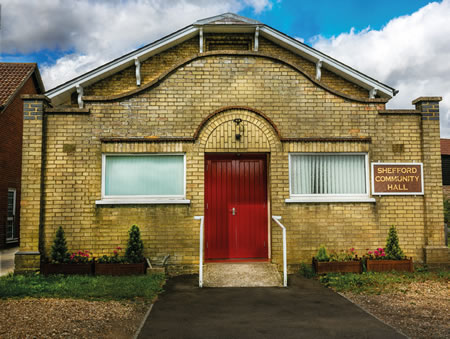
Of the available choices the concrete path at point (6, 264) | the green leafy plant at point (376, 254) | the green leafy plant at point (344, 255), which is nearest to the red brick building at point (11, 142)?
the concrete path at point (6, 264)

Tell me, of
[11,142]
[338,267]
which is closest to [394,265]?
[338,267]

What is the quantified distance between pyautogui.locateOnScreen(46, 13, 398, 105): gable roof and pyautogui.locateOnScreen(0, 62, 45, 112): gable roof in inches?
202

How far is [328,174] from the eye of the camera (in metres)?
8.68

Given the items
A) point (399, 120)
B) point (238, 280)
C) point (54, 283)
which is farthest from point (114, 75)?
point (399, 120)

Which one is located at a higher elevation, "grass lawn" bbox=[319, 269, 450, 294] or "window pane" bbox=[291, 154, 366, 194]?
"window pane" bbox=[291, 154, 366, 194]

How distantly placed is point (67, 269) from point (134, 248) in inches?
55.8

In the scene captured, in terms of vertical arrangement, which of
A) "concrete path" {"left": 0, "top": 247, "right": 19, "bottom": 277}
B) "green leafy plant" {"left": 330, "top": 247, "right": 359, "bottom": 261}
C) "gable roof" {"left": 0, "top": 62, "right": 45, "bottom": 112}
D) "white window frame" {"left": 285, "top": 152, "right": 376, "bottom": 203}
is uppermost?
"gable roof" {"left": 0, "top": 62, "right": 45, "bottom": 112}

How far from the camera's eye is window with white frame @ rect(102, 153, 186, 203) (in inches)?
332

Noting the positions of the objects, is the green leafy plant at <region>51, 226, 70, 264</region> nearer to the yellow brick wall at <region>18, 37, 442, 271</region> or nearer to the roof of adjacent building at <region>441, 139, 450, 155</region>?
the yellow brick wall at <region>18, 37, 442, 271</region>

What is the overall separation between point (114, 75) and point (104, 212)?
4.53 m

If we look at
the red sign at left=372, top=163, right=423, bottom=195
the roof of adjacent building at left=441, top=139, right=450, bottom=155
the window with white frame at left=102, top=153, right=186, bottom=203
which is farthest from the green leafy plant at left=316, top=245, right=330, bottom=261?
the roof of adjacent building at left=441, top=139, right=450, bottom=155

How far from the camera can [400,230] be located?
8438 millimetres

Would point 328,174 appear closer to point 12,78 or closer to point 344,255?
point 344,255

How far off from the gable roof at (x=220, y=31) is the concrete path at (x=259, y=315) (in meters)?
6.20
